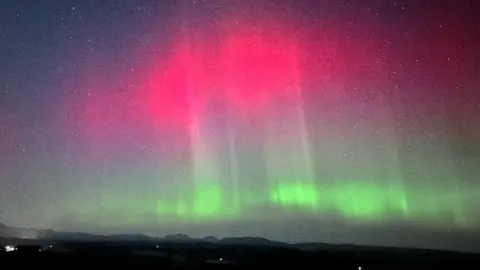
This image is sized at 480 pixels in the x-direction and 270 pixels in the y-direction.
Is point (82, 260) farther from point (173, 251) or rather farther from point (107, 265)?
point (173, 251)

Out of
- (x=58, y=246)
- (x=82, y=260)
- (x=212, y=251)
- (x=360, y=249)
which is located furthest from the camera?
(x=360, y=249)

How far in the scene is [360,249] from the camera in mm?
38062

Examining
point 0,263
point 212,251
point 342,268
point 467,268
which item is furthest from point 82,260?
point 467,268

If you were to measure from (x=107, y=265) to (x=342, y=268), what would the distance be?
41.2 ft

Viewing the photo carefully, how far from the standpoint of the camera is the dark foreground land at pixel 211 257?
856 inches

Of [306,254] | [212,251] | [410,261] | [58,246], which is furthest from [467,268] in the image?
[58,246]

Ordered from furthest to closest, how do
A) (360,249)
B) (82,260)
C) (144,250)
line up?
1. (360,249)
2. (144,250)
3. (82,260)

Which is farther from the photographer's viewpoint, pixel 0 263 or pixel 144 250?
pixel 144 250

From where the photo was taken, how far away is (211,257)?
28.5m

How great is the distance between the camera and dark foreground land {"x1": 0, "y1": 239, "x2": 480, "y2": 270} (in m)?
→ 21.7

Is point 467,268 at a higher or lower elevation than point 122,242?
lower

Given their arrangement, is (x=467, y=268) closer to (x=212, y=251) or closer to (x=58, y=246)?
(x=212, y=251)

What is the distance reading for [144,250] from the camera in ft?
96.0

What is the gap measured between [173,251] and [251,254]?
4.56m
